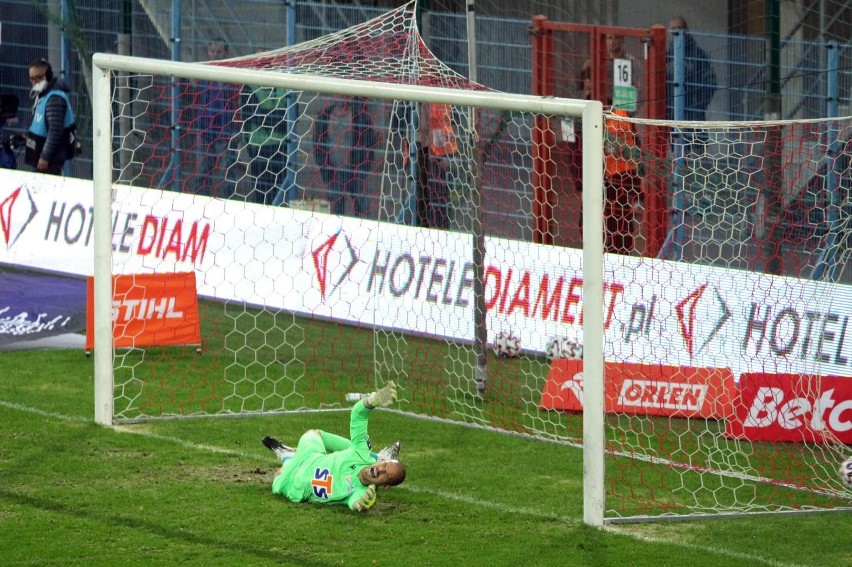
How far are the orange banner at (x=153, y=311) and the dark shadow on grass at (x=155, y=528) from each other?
340cm

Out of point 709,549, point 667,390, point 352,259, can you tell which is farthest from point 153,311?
point 709,549

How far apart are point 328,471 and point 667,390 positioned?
10.3 ft

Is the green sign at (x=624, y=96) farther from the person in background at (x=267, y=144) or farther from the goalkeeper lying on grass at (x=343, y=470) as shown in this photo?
the goalkeeper lying on grass at (x=343, y=470)

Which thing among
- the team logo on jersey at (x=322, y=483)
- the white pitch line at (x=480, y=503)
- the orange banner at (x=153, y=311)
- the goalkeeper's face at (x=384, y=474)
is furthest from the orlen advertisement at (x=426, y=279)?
the goalkeeper's face at (x=384, y=474)

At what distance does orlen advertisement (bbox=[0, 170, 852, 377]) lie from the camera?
9.95 metres

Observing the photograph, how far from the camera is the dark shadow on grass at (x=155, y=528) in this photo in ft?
22.2

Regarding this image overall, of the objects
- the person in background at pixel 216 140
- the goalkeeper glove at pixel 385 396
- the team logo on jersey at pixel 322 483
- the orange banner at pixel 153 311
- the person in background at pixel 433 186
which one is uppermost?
the person in background at pixel 216 140

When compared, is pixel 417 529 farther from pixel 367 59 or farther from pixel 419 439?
pixel 367 59

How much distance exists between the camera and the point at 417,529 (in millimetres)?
7281

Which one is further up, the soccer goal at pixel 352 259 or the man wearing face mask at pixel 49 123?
the man wearing face mask at pixel 49 123

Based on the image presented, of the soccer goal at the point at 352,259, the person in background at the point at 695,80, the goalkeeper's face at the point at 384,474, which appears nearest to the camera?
the goalkeeper's face at the point at 384,474

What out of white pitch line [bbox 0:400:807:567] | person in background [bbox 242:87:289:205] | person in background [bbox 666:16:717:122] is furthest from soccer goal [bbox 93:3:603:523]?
person in background [bbox 666:16:717:122]

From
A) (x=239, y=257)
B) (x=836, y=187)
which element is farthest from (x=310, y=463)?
(x=239, y=257)

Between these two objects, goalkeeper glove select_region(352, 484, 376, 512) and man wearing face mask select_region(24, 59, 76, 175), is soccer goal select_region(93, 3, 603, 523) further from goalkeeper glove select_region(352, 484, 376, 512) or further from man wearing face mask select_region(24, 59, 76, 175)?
goalkeeper glove select_region(352, 484, 376, 512)
